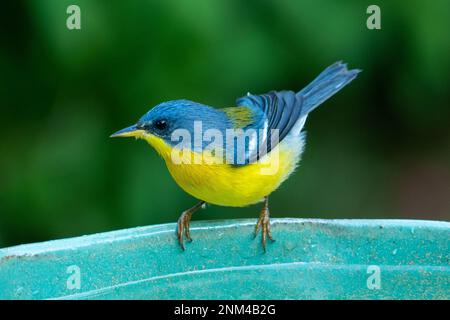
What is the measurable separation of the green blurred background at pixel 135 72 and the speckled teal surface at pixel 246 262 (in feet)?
4.23

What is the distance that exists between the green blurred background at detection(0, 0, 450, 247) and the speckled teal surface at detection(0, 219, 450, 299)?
1290mm

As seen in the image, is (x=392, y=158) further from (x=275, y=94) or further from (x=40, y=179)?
(x=40, y=179)

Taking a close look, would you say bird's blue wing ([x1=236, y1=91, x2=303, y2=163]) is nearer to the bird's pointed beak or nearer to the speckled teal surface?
the bird's pointed beak

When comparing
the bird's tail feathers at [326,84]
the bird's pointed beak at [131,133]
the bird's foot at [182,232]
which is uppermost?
the bird's tail feathers at [326,84]

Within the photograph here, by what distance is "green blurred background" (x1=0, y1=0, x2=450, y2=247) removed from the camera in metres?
4.27

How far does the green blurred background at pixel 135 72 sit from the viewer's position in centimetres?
427

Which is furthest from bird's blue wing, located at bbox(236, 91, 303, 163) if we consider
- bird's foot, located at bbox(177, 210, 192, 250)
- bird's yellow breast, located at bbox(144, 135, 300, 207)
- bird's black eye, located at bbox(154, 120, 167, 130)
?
bird's foot, located at bbox(177, 210, 192, 250)

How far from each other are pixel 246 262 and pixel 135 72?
1480 millimetres

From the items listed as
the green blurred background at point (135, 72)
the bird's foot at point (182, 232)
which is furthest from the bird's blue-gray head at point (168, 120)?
the green blurred background at point (135, 72)

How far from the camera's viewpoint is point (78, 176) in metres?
4.51

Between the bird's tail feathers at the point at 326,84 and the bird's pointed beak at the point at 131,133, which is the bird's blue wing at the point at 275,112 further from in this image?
the bird's pointed beak at the point at 131,133

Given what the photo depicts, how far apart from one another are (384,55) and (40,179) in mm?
2002

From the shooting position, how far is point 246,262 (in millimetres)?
3221
